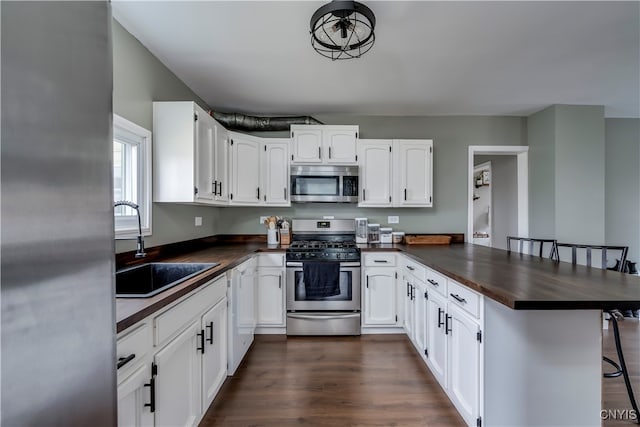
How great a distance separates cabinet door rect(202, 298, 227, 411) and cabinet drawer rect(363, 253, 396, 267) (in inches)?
57.8

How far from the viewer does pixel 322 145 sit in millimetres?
3115

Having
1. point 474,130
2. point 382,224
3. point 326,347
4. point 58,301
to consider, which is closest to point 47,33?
point 58,301

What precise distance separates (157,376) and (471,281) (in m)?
1.52

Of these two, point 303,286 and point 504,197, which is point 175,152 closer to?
point 303,286

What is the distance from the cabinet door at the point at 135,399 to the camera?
0.95 m

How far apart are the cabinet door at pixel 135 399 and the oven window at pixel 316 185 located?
2.24 m

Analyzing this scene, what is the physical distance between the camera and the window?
1.85 metres

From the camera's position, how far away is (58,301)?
0.39 meters

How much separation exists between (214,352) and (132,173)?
1.42 m

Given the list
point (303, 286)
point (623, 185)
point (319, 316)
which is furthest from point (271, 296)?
point (623, 185)

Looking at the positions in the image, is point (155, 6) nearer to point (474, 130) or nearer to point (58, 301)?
point (58, 301)

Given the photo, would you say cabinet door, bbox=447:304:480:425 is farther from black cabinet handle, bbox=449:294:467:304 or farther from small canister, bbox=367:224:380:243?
small canister, bbox=367:224:380:243

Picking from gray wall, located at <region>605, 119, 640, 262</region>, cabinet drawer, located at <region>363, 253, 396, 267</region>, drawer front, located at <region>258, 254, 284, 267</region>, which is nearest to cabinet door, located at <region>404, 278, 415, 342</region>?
cabinet drawer, located at <region>363, 253, 396, 267</region>

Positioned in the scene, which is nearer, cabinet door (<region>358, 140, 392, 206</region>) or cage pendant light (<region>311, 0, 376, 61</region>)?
cage pendant light (<region>311, 0, 376, 61</region>)
